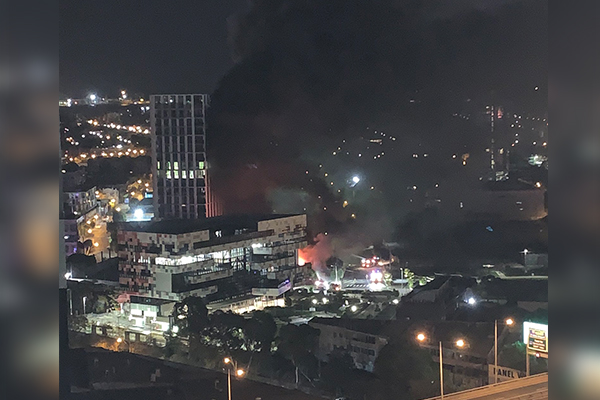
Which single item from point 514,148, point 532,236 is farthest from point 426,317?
point 514,148

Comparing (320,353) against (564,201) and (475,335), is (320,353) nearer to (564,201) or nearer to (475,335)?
(475,335)

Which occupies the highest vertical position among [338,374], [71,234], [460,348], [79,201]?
[79,201]

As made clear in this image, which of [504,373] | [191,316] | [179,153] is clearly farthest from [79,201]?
[504,373]

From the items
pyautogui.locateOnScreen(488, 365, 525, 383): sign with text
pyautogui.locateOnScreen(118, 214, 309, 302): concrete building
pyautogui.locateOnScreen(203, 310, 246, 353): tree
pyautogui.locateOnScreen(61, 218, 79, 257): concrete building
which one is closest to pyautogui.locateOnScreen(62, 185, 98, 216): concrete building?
pyautogui.locateOnScreen(61, 218, 79, 257): concrete building

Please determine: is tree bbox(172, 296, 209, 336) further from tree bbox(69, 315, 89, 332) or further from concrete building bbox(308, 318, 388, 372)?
concrete building bbox(308, 318, 388, 372)

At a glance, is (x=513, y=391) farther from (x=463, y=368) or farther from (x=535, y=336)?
(x=463, y=368)

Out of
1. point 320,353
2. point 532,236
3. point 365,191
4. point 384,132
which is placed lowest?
point 320,353
